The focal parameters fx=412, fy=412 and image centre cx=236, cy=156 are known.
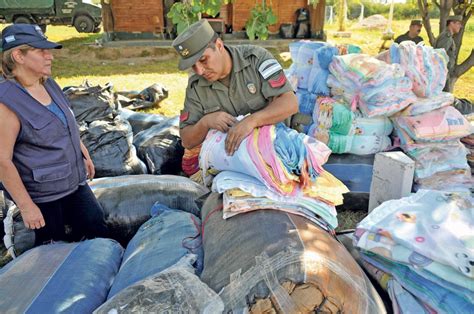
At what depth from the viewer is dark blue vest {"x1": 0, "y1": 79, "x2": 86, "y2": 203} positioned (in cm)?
197

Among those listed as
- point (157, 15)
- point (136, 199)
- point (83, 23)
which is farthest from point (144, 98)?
point (83, 23)

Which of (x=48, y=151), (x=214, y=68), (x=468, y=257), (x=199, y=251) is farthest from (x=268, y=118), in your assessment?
(x=48, y=151)

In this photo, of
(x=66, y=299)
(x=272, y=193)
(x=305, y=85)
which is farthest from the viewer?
(x=305, y=85)

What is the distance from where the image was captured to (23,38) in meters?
1.98

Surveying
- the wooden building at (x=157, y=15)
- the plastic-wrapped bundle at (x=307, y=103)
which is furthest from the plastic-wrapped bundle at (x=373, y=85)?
the wooden building at (x=157, y=15)

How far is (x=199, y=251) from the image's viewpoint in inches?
74.5

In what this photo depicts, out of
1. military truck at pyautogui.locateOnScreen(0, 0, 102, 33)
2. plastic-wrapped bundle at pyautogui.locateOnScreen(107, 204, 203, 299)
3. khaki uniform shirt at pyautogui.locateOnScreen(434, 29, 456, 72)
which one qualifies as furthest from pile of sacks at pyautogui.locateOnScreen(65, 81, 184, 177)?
military truck at pyautogui.locateOnScreen(0, 0, 102, 33)

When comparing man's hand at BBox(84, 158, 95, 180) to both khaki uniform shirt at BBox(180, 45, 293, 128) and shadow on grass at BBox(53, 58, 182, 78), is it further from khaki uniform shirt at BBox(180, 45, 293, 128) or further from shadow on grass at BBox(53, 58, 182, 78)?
shadow on grass at BBox(53, 58, 182, 78)

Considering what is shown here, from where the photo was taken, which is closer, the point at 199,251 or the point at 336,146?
the point at 199,251

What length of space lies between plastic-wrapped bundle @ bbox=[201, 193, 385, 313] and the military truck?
15.9 m

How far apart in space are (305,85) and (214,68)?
1.75 m

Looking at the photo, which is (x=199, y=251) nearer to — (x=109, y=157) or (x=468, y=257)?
(x=468, y=257)

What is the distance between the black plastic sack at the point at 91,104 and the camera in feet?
13.0

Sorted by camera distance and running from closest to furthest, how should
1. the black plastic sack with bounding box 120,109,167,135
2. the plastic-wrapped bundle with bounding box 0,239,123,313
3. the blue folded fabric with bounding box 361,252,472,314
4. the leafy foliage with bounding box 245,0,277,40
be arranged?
the blue folded fabric with bounding box 361,252,472,314 → the plastic-wrapped bundle with bounding box 0,239,123,313 → the leafy foliage with bounding box 245,0,277,40 → the black plastic sack with bounding box 120,109,167,135
